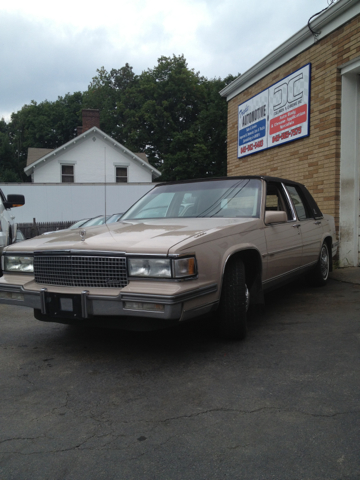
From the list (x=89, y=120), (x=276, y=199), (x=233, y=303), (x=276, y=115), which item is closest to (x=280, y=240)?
(x=276, y=199)

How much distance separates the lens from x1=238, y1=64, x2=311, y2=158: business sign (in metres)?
8.41

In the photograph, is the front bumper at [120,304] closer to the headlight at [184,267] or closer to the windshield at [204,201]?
the headlight at [184,267]

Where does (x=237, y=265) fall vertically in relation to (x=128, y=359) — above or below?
above

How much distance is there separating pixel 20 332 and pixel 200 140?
36.9m

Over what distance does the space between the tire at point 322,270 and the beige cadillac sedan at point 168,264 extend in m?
1.47

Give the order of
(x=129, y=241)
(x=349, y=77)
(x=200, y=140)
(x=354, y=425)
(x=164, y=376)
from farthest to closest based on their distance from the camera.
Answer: (x=200, y=140) < (x=349, y=77) < (x=129, y=241) < (x=164, y=376) < (x=354, y=425)

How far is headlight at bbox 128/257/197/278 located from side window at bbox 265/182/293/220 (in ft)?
6.13

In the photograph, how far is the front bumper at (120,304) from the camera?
9.67 ft

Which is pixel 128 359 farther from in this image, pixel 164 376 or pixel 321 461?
pixel 321 461

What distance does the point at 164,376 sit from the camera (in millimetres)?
3035

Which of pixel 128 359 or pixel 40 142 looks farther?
pixel 40 142

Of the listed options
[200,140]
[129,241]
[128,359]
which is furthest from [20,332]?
[200,140]

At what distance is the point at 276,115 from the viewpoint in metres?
9.23

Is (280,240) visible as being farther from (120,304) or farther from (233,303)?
(120,304)
